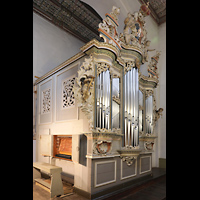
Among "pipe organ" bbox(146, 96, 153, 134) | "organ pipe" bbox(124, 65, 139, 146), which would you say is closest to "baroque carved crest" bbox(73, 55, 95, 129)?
"organ pipe" bbox(124, 65, 139, 146)

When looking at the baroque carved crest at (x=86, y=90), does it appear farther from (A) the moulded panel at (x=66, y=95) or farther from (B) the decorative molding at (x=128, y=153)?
(B) the decorative molding at (x=128, y=153)

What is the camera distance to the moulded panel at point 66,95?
4.84m

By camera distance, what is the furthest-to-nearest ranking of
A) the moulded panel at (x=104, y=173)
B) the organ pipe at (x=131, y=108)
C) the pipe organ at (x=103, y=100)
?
1. the organ pipe at (x=131, y=108)
2. the pipe organ at (x=103, y=100)
3. the moulded panel at (x=104, y=173)

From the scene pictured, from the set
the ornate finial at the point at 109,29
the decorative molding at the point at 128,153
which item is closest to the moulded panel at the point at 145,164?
the decorative molding at the point at 128,153

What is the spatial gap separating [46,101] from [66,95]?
1.46m

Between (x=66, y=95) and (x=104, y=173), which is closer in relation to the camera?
(x=104, y=173)

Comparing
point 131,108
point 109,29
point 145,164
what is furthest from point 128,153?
point 109,29

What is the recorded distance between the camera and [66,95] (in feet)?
16.9

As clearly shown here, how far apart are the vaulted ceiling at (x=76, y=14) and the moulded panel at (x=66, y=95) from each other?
4025mm

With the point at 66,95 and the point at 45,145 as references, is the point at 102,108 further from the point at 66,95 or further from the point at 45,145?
the point at 45,145

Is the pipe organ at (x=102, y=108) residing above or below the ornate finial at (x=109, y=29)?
below

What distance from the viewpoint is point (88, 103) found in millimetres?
4094
